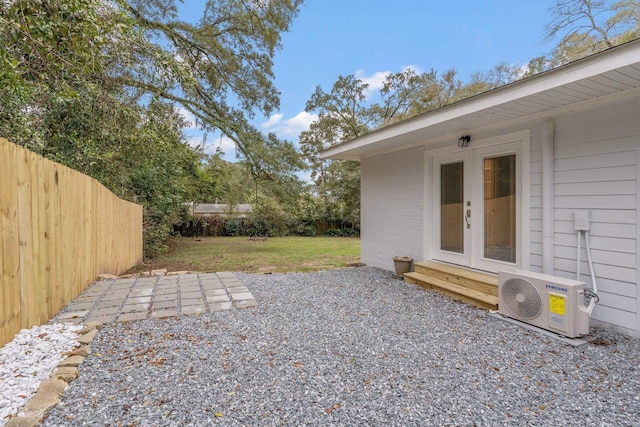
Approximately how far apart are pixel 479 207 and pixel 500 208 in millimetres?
280

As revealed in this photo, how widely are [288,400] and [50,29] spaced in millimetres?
4010

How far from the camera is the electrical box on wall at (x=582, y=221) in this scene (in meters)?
3.35

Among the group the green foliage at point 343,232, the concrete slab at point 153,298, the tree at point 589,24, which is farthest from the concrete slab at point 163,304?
the green foliage at point 343,232

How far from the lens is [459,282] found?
4.43 m

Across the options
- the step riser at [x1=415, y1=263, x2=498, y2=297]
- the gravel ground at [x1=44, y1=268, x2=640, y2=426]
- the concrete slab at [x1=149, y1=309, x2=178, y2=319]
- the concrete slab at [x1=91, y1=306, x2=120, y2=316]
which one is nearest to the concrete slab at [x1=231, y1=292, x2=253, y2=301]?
the gravel ground at [x1=44, y1=268, x2=640, y2=426]

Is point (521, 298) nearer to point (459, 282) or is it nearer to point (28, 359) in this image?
point (459, 282)

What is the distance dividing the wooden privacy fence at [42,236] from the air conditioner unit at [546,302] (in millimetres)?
4442

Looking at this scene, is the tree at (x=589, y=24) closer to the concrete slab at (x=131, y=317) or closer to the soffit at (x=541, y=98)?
the soffit at (x=541, y=98)

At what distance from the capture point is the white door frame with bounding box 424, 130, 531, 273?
3944 mm

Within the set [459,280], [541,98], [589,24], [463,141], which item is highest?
[589,24]

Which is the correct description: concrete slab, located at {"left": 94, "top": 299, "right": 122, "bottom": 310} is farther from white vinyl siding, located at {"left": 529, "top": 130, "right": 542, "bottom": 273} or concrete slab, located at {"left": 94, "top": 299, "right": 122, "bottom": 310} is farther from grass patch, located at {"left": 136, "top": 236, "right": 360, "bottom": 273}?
white vinyl siding, located at {"left": 529, "top": 130, "right": 542, "bottom": 273}

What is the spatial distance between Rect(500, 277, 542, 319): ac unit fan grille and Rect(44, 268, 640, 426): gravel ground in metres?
0.18

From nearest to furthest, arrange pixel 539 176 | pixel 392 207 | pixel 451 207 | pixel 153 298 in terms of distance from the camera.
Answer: pixel 539 176
pixel 153 298
pixel 451 207
pixel 392 207

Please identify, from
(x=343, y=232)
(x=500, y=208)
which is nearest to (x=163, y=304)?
(x=500, y=208)
